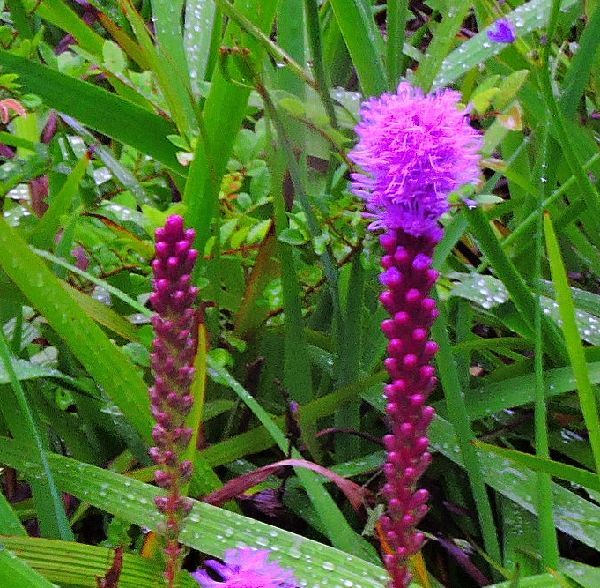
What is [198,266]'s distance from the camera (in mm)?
1139

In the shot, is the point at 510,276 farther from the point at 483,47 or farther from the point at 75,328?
the point at 75,328

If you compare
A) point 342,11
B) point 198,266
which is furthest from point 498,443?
point 342,11

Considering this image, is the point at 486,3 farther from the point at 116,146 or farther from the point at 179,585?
the point at 179,585

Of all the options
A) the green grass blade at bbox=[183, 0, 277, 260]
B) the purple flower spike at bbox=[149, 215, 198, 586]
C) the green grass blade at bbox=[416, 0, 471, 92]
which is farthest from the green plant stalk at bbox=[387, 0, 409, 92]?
the purple flower spike at bbox=[149, 215, 198, 586]

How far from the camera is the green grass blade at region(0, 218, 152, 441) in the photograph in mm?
914

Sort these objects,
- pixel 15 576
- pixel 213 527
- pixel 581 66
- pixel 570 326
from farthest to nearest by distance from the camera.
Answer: pixel 581 66 < pixel 213 527 < pixel 570 326 < pixel 15 576

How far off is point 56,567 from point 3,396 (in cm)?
30

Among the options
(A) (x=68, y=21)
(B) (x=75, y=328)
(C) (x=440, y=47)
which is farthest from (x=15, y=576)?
(A) (x=68, y=21)

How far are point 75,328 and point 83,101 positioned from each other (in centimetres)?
43

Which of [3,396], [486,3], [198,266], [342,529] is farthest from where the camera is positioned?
[486,3]

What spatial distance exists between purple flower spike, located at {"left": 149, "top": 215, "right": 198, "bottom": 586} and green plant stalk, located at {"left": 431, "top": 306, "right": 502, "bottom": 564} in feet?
1.35

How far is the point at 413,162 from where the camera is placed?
0.61 m

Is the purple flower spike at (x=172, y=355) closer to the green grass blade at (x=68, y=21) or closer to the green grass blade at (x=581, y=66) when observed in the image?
the green grass blade at (x=581, y=66)

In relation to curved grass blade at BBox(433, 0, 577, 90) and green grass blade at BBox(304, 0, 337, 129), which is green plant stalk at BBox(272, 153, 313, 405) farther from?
curved grass blade at BBox(433, 0, 577, 90)
